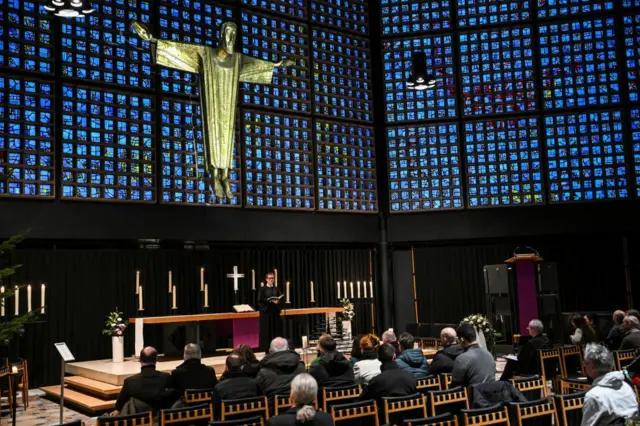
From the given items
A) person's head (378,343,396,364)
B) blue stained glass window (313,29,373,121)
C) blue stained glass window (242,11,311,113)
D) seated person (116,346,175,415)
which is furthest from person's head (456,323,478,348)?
blue stained glass window (313,29,373,121)

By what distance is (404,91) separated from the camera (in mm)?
17953

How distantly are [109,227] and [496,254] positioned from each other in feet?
32.3

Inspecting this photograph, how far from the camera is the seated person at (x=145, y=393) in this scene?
6.82 meters

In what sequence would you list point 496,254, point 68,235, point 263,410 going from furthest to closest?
1. point 496,254
2. point 68,235
3. point 263,410

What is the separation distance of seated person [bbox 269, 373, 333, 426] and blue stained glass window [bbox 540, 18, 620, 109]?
46.8ft

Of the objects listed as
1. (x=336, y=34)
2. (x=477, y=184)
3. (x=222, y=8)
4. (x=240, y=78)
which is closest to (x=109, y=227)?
(x=240, y=78)

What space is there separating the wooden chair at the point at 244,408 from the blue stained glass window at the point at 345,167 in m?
10.4

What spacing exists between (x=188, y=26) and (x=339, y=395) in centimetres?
1076

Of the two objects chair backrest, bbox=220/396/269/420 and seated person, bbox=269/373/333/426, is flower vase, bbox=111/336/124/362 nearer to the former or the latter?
chair backrest, bbox=220/396/269/420

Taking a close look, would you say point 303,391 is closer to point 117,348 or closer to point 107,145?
point 117,348

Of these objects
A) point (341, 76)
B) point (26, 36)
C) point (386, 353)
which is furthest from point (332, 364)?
point (341, 76)

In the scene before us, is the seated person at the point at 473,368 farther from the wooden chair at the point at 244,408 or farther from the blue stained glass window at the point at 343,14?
the blue stained glass window at the point at 343,14

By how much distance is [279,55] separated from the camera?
1650cm

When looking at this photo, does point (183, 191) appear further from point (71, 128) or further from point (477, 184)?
point (477, 184)
